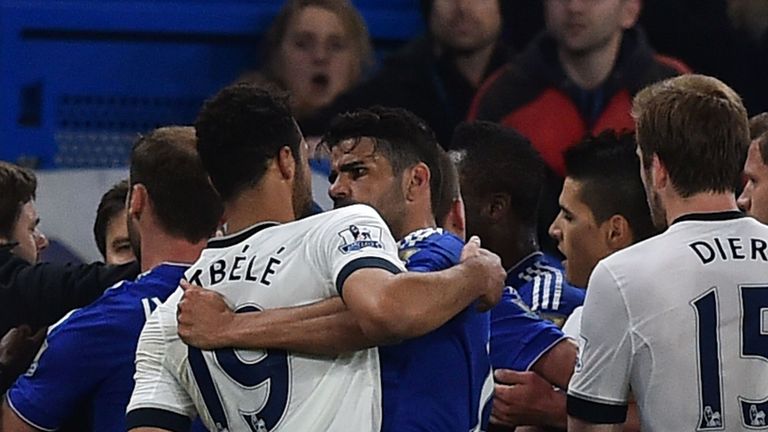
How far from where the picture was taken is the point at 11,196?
500 centimetres

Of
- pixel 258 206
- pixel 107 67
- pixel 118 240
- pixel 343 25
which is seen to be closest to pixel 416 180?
pixel 258 206

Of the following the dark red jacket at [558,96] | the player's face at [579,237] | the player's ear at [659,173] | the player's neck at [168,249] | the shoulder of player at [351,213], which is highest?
the player's ear at [659,173]

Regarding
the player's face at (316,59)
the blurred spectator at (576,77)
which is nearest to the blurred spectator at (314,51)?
the player's face at (316,59)

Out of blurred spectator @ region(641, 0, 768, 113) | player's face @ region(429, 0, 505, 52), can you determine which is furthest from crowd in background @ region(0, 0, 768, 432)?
blurred spectator @ region(641, 0, 768, 113)

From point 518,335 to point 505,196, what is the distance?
87 centimetres

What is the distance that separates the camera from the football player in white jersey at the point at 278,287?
358cm

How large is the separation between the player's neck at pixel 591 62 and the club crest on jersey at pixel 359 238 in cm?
396

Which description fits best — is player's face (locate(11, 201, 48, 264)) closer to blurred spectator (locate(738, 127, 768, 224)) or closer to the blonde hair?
blurred spectator (locate(738, 127, 768, 224))

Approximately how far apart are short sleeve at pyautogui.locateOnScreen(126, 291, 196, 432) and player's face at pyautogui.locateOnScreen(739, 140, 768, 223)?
4.96 feet

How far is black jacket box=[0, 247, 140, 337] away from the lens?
474cm

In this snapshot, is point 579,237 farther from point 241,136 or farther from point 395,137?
point 241,136

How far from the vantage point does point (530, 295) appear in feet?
15.8

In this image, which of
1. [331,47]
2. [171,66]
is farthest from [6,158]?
[331,47]

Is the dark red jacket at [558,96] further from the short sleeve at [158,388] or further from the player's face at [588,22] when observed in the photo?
the short sleeve at [158,388]
